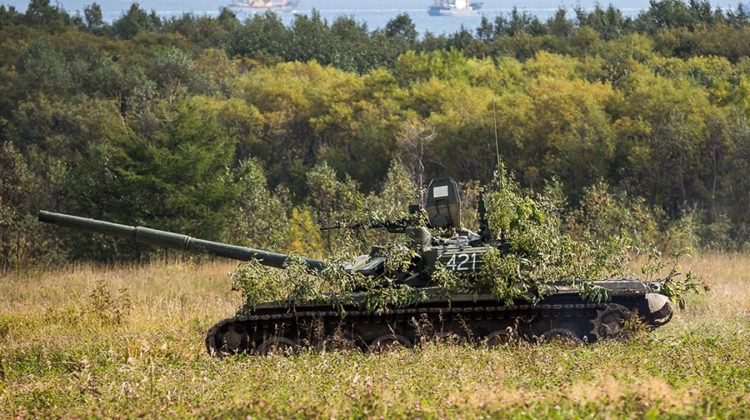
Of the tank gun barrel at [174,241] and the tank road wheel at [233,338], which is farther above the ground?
the tank gun barrel at [174,241]

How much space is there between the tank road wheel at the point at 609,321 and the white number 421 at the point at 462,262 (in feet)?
5.56

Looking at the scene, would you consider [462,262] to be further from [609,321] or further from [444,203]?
[609,321]

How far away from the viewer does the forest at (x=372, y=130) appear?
114 ft

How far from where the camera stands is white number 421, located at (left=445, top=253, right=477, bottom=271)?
37.2 ft

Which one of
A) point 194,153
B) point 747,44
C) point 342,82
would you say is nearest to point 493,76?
point 342,82

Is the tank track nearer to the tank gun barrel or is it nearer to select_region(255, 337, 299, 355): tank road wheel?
select_region(255, 337, 299, 355): tank road wheel

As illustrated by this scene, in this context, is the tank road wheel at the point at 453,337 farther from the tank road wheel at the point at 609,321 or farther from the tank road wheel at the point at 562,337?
the tank road wheel at the point at 609,321

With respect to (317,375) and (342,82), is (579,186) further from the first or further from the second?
(317,375)

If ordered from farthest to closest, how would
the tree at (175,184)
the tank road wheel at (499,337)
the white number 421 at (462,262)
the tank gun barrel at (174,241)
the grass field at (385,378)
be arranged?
1. the tree at (175,184)
2. the tank gun barrel at (174,241)
3. the white number 421 at (462,262)
4. the tank road wheel at (499,337)
5. the grass field at (385,378)

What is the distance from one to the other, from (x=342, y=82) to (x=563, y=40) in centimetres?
1595

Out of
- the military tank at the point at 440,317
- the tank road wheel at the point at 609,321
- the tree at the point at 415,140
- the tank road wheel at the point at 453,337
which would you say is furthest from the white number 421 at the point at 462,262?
the tree at the point at 415,140

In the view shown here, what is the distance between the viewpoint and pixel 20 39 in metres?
70.6

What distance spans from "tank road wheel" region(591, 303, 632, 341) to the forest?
3.85m

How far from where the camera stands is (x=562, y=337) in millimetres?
11047
